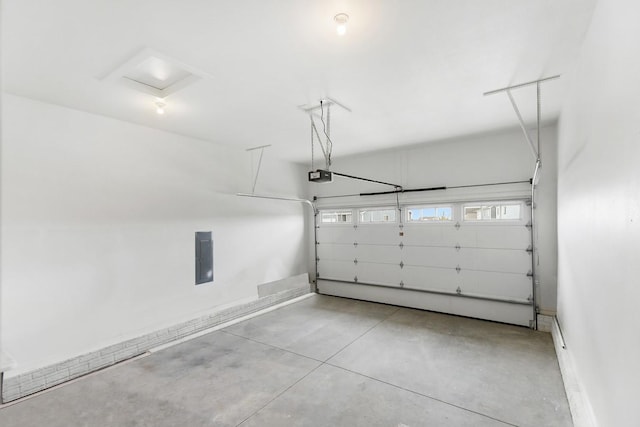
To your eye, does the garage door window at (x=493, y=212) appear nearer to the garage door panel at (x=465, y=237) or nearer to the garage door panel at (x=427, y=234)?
the garage door panel at (x=465, y=237)

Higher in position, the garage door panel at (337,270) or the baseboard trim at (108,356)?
the garage door panel at (337,270)

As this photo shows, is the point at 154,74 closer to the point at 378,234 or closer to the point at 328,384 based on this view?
the point at 328,384

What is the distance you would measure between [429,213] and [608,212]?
13.6 feet

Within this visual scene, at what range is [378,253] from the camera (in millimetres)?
6445

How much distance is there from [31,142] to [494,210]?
657 cm

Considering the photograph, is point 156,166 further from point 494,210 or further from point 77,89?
point 494,210

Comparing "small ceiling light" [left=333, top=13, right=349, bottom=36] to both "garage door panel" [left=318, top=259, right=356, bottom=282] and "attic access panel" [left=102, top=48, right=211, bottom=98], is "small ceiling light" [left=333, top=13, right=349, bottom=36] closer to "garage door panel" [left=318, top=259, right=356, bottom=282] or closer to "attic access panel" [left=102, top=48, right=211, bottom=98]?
"attic access panel" [left=102, top=48, right=211, bottom=98]

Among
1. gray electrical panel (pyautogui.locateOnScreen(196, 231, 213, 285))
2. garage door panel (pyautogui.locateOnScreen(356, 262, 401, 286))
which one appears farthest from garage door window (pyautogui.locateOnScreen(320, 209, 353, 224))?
gray electrical panel (pyautogui.locateOnScreen(196, 231, 213, 285))

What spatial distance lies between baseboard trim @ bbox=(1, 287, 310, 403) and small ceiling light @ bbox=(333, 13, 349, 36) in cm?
440

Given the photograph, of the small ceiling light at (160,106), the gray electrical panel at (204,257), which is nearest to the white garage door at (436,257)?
the gray electrical panel at (204,257)

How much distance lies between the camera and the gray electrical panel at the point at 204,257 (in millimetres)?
Answer: 5016

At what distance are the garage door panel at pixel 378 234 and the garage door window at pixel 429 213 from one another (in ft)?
1.34

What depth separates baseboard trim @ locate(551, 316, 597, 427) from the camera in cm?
232

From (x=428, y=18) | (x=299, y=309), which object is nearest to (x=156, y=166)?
(x=299, y=309)
